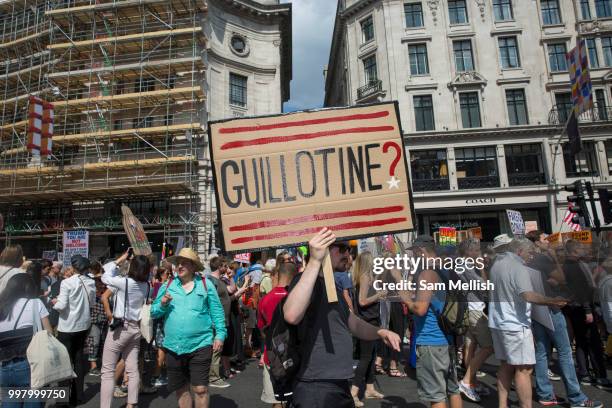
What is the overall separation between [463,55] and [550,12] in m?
6.66

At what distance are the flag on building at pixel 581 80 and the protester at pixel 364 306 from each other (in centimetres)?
1991

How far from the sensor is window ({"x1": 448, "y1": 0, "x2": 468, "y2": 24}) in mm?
26984

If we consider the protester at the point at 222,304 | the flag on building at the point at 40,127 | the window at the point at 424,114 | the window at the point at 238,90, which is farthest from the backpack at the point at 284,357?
the window at the point at 424,114

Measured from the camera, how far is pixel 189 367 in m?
3.96

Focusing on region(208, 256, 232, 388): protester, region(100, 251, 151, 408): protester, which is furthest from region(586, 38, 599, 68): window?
region(100, 251, 151, 408): protester

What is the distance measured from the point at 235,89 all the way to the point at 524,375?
83.9 ft

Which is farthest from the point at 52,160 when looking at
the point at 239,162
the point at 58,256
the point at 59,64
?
the point at 239,162

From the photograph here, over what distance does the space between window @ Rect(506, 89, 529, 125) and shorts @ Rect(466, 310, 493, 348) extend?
78.8 feet

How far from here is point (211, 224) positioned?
22422 mm

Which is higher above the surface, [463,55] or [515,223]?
[463,55]

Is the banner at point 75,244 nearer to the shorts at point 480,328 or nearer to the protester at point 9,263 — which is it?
the protester at point 9,263

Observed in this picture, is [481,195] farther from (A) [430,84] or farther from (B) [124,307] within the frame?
(B) [124,307]

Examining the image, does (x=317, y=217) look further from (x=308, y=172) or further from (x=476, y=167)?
(x=476, y=167)

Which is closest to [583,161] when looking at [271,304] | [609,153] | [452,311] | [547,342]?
[609,153]
